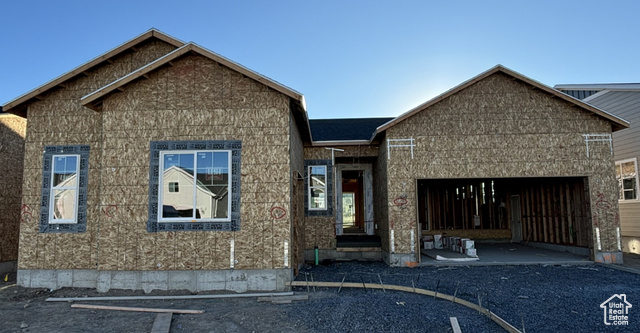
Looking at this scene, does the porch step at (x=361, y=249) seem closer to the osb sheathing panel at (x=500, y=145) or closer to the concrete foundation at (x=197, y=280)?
the osb sheathing panel at (x=500, y=145)

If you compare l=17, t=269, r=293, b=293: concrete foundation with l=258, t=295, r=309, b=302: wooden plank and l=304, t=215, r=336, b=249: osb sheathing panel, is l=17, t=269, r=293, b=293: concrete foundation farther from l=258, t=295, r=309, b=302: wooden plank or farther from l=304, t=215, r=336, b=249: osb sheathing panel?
l=304, t=215, r=336, b=249: osb sheathing panel

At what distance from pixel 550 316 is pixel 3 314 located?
9406 millimetres

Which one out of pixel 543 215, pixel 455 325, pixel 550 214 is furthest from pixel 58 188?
pixel 543 215

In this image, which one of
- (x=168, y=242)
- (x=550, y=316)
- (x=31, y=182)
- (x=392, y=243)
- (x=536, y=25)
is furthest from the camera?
(x=536, y=25)

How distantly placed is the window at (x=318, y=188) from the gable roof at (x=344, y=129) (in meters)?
1.20

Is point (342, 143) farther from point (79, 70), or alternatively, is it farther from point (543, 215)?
point (543, 215)

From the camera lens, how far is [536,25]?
12.4m

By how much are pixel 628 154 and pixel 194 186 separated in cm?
1485

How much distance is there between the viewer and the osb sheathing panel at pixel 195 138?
817cm

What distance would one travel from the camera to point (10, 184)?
1157 centimetres

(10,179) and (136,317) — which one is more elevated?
(10,179)

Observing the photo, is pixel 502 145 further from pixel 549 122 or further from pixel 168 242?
pixel 168 242

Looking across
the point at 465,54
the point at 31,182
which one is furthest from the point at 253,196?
the point at 465,54

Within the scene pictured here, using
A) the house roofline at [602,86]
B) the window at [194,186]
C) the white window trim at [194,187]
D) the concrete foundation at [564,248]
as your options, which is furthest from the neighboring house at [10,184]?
the house roofline at [602,86]
